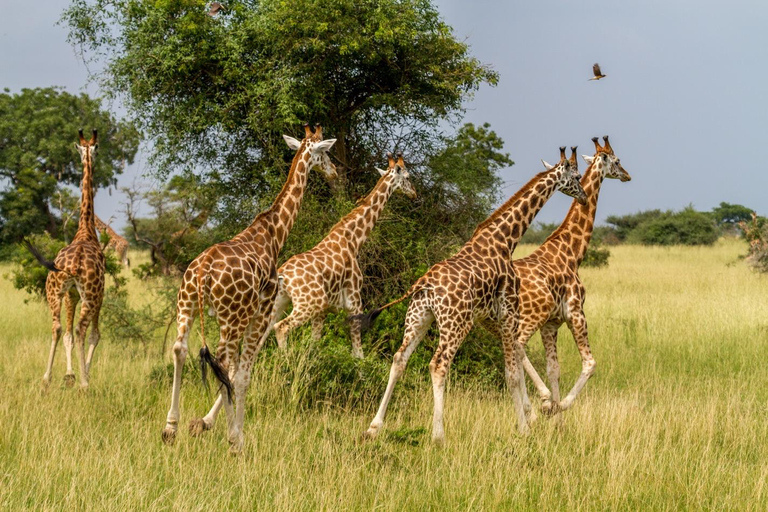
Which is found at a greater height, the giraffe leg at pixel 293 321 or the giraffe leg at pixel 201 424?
the giraffe leg at pixel 293 321

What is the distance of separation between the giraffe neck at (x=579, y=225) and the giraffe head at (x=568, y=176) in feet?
1.43

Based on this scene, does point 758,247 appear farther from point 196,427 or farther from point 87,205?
A: point 196,427

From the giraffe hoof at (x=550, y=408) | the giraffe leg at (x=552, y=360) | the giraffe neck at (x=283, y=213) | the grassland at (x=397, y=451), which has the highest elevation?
the giraffe neck at (x=283, y=213)

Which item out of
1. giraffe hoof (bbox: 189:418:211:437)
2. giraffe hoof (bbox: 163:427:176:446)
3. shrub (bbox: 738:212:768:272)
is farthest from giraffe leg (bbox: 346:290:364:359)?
shrub (bbox: 738:212:768:272)

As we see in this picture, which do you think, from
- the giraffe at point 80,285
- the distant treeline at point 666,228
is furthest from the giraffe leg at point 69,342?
the distant treeline at point 666,228

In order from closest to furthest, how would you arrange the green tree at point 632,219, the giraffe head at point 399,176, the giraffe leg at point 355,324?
the giraffe leg at point 355,324 < the giraffe head at point 399,176 < the green tree at point 632,219

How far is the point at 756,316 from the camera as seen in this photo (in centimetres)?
1425

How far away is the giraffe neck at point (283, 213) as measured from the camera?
740 cm

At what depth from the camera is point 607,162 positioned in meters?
9.34

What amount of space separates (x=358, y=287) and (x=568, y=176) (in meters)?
2.54

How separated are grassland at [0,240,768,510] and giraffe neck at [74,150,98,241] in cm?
175

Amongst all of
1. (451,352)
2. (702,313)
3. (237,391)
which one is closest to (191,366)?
(237,391)

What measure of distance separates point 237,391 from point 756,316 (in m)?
10.6

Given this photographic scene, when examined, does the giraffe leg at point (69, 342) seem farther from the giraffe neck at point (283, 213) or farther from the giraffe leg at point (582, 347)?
the giraffe leg at point (582, 347)
